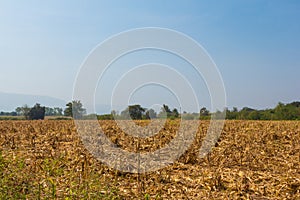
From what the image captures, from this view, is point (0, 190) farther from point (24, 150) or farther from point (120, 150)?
point (24, 150)

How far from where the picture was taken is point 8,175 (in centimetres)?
525

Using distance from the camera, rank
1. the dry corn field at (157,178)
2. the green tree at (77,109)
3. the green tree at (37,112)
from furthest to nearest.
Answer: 1. the green tree at (37,112)
2. the green tree at (77,109)
3. the dry corn field at (157,178)

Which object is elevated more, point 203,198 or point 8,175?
point 8,175

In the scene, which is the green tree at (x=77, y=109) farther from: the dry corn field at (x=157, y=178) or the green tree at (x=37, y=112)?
the green tree at (x=37, y=112)

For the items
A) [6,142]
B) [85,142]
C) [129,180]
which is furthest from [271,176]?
[6,142]

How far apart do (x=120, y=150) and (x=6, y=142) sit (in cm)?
389

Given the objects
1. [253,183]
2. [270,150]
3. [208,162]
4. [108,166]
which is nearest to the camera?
[253,183]

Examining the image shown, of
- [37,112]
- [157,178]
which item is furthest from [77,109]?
[37,112]

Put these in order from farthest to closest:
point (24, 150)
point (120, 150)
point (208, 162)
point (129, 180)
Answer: point (24, 150) < point (120, 150) < point (208, 162) < point (129, 180)

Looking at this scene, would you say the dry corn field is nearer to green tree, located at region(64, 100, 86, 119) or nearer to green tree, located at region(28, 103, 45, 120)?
green tree, located at region(64, 100, 86, 119)

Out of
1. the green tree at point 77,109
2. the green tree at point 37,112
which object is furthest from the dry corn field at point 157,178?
the green tree at point 37,112

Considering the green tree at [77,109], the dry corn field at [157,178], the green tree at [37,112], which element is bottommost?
the dry corn field at [157,178]

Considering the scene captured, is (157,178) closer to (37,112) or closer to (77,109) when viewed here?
(77,109)

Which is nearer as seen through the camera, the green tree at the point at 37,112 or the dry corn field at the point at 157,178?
the dry corn field at the point at 157,178
